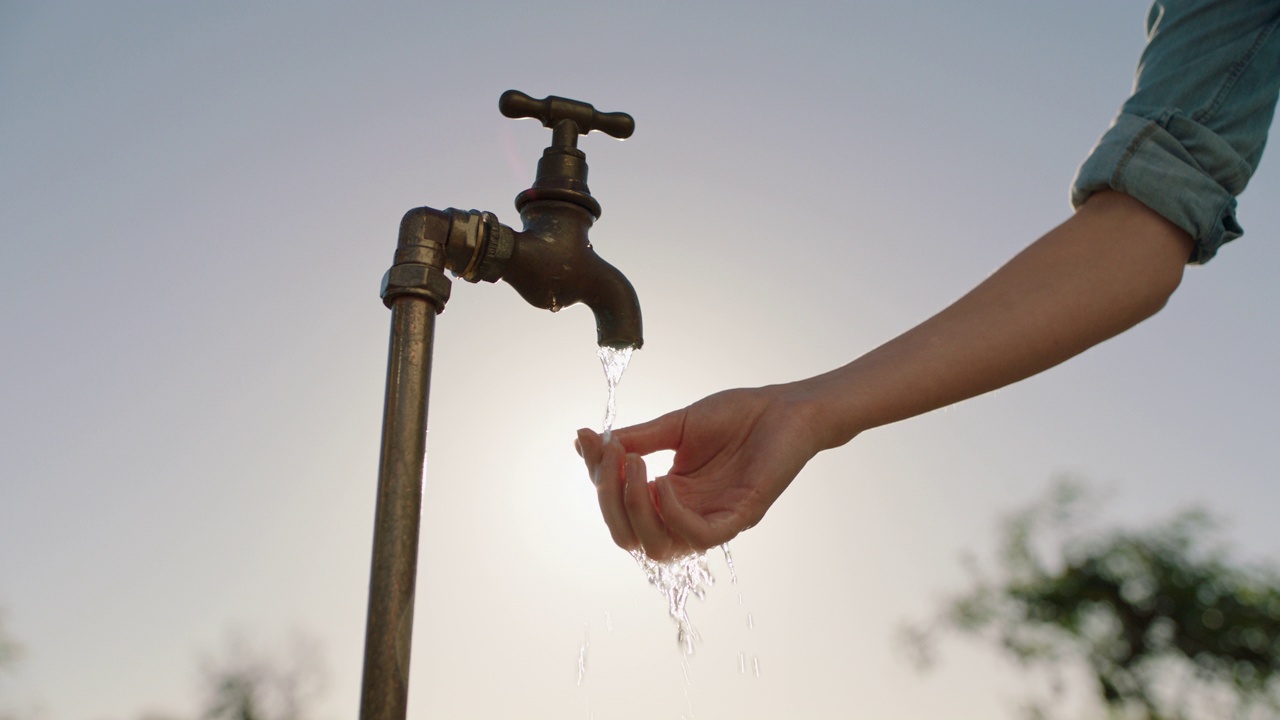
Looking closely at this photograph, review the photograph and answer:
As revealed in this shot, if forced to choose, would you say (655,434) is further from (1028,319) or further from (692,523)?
(1028,319)

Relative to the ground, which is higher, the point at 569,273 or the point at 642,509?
the point at 569,273

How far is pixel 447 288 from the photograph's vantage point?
64.3 inches

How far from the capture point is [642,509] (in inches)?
48.3

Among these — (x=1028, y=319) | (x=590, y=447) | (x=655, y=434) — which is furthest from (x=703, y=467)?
(x=1028, y=319)

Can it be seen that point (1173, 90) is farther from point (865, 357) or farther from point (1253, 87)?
point (865, 357)

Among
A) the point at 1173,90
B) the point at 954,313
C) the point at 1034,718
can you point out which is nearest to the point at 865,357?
the point at 954,313

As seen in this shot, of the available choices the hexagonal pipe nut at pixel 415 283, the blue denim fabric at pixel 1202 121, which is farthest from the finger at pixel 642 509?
the blue denim fabric at pixel 1202 121

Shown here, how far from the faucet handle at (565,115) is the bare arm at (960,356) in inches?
30.1

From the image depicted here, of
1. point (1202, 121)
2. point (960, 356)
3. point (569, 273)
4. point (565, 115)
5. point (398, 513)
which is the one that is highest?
point (565, 115)

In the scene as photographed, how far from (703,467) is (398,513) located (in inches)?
19.1

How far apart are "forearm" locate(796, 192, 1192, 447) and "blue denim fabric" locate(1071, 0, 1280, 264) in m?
0.04

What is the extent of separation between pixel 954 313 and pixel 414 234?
0.92 meters

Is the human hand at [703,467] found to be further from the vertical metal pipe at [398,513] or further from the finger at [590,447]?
the vertical metal pipe at [398,513]

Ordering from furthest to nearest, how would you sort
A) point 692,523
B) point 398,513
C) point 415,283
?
point 415,283 → point 398,513 → point 692,523
